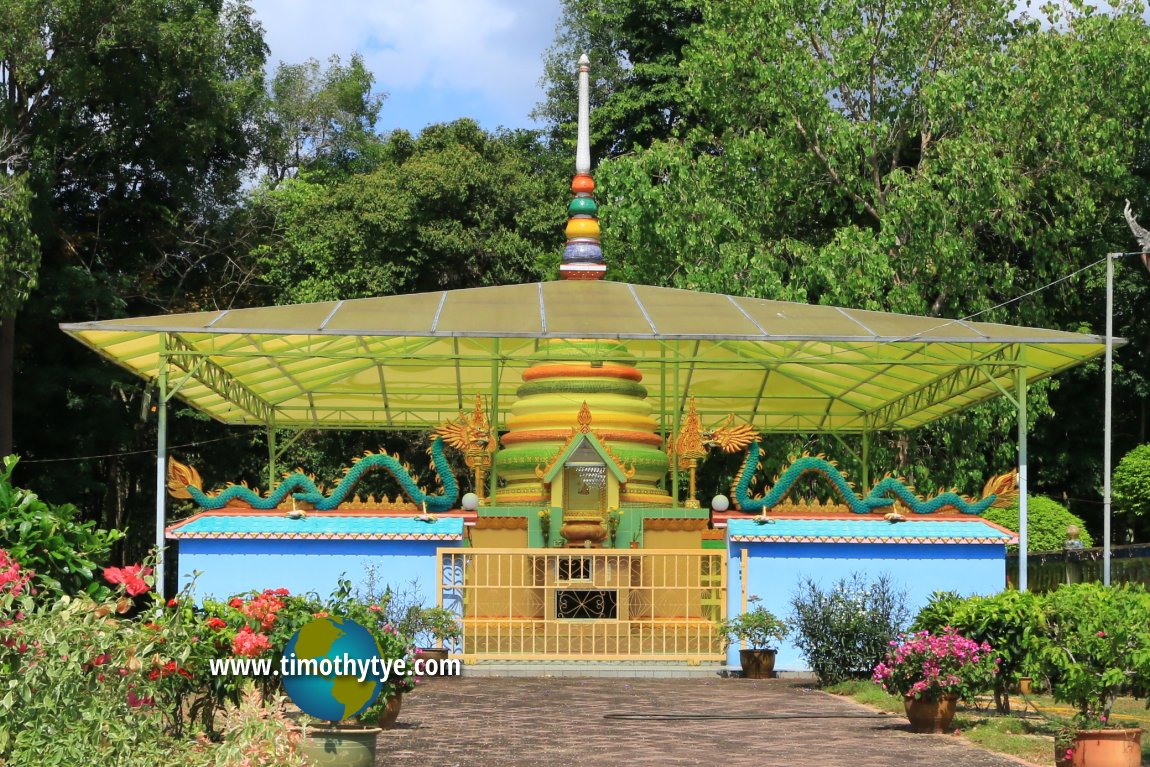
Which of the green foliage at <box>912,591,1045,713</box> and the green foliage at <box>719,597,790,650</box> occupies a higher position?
the green foliage at <box>912,591,1045,713</box>

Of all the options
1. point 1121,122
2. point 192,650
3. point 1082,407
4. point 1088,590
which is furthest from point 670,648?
point 1082,407

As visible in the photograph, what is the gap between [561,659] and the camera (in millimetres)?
16625

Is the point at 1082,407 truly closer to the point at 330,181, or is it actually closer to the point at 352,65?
the point at 330,181

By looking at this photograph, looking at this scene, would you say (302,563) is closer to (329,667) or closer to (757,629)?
(757,629)

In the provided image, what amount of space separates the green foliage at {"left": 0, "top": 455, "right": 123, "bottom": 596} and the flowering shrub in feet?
19.0

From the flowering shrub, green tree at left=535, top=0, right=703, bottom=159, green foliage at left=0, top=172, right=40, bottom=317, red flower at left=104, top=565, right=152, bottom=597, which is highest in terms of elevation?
green tree at left=535, top=0, right=703, bottom=159

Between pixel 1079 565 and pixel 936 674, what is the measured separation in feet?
46.7

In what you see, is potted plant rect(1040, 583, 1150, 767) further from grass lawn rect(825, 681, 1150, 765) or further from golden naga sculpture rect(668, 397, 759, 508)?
golden naga sculpture rect(668, 397, 759, 508)

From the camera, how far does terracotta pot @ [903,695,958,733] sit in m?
11.5

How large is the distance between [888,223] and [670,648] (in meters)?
10.7

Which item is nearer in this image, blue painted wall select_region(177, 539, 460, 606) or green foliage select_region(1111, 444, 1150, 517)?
blue painted wall select_region(177, 539, 460, 606)

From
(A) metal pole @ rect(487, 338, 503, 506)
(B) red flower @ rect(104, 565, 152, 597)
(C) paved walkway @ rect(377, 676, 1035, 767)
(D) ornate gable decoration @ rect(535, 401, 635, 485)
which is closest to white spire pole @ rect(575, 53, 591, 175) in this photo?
(A) metal pole @ rect(487, 338, 503, 506)

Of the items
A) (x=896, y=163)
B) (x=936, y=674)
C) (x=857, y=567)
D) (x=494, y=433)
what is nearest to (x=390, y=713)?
(x=936, y=674)

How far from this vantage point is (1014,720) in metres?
11.9
